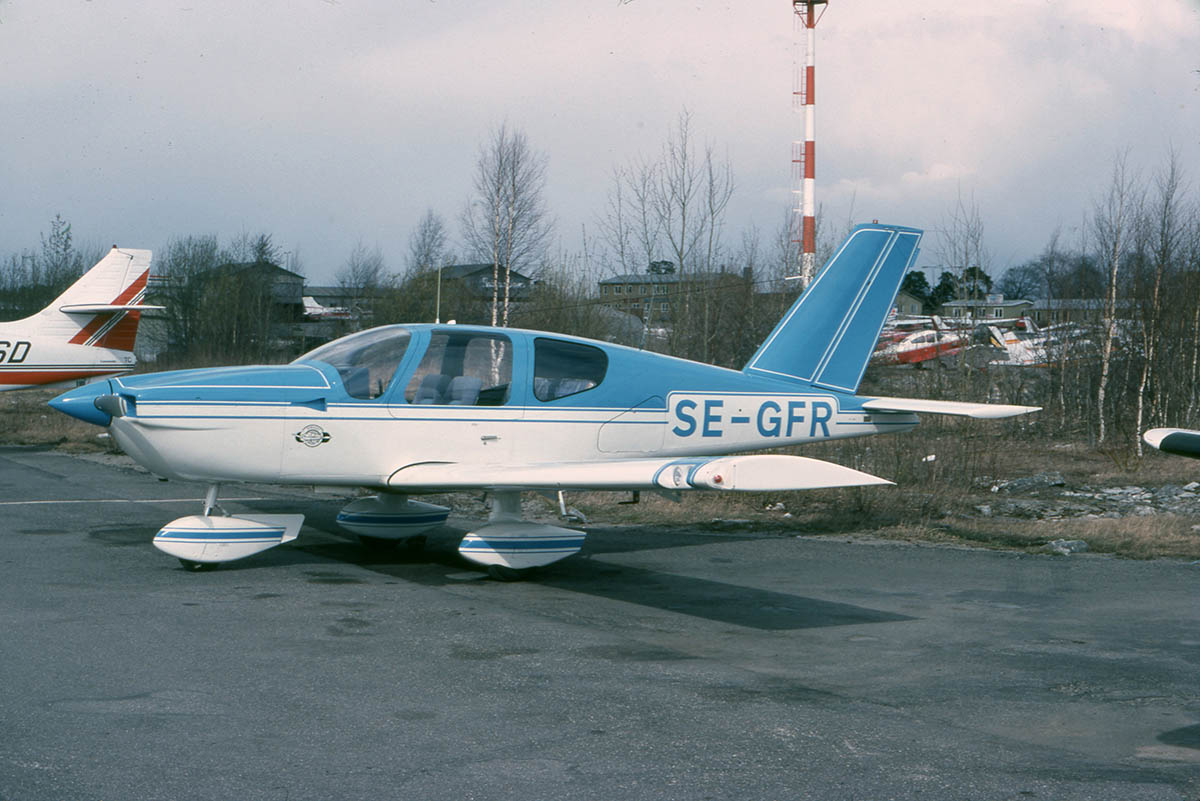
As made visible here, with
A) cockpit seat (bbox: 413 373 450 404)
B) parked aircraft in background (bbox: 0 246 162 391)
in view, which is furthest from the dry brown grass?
cockpit seat (bbox: 413 373 450 404)

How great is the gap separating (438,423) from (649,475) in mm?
2301

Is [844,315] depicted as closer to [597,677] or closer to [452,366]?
[452,366]

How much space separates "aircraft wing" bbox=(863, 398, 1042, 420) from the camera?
364 inches

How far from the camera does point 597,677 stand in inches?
215

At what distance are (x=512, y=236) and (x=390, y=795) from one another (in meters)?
29.4

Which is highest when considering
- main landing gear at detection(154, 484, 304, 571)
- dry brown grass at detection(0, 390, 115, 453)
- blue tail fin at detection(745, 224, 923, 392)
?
blue tail fin at detection(745, 224, 923, 392)

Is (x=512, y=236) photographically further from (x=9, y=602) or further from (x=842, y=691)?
(x=842, y=691)

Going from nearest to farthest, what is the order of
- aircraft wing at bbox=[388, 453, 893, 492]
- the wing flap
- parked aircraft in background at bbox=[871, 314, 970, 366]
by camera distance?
1. aircraft wing at bbox=[388, 453, 893, 492]
2. the wing flap
3. parked aircraft in background at bbox=[871, 314, 970, 366]

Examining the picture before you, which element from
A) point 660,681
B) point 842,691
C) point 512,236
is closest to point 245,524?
point 660,681

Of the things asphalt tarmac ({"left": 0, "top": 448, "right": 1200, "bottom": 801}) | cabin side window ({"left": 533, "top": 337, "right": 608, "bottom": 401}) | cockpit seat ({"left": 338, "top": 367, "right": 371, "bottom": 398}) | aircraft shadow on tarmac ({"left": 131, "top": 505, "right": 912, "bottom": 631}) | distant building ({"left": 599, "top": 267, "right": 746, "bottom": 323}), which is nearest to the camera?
asphalt tarmac ({"left": 0, "top": 448, "right": 1200, "bottom": 801})

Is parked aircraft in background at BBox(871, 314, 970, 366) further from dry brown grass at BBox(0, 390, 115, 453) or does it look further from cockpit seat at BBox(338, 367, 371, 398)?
cockpit seat at BBox(338, 367, 371, 398)

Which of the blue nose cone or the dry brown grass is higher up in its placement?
the blue nose cone

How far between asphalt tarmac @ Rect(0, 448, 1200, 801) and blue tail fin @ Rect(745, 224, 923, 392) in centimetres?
186

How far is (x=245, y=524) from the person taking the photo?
834cm
